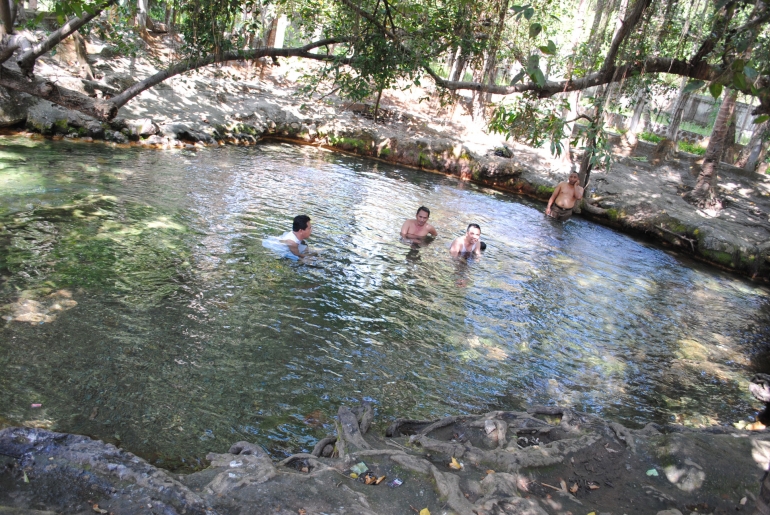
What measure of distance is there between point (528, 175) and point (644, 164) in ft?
19.1

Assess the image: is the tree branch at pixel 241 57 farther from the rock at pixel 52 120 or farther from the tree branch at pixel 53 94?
the rock at pixel 52 120

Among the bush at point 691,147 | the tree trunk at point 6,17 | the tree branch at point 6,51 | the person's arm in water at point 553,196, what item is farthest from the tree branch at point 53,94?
the bush at point 691,147

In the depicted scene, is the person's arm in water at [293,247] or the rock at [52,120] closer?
the person's arm in water at [293,247]

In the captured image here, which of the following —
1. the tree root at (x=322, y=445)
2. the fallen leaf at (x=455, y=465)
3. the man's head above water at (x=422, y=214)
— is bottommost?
the tree root at (x=322, y=445)

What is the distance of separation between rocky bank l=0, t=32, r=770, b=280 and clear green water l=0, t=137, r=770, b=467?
140 cm

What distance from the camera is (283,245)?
9.24 meters

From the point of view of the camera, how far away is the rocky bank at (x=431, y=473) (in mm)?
3195

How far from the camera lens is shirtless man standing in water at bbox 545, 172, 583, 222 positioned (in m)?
15.3

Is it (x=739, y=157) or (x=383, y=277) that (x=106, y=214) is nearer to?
(x=383, y=277)

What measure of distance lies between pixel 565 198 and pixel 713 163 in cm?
512

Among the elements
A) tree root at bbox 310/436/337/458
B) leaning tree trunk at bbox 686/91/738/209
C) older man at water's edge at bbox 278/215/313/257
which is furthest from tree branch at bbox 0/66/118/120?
leaning tree trunk at bbox 686/91/738/209

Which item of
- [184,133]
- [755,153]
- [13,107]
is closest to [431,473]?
[13,107]

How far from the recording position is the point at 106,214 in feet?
31.1

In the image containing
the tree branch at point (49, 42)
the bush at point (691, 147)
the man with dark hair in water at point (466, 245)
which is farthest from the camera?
the bush at point (691, 147)
